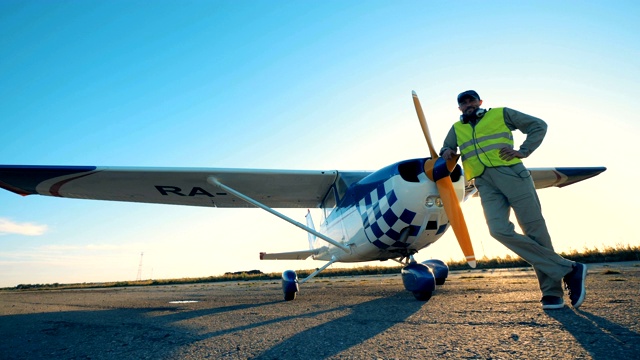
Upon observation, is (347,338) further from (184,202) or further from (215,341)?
(184,202)

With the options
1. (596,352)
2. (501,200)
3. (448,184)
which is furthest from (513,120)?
(596,352)

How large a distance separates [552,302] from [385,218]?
93.2 inches

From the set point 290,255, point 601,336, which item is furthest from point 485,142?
point 290,255

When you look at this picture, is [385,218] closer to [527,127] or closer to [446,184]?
[446,184]

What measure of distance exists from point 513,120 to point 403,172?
5.21 feet

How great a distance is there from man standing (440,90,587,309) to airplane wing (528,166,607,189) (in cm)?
520

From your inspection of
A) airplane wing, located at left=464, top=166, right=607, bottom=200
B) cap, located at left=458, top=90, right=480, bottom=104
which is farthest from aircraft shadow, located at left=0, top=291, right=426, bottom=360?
airplane wing, located at left=464, top=166, right=607, bottom=200

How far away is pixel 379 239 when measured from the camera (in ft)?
16.9

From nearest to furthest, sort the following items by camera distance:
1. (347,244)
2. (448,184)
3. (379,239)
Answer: (448,184), (379,239), (347,244)

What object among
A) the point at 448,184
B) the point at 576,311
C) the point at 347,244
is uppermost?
the point at 448,184

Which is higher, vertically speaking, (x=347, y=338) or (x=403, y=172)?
(x=403, y=172)

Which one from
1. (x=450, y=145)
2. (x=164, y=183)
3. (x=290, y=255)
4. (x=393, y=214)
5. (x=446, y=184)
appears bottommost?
(x=290, y=255)

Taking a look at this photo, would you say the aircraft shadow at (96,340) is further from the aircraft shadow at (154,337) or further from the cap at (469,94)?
the cap at (469,94)

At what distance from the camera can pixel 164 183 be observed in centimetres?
695
